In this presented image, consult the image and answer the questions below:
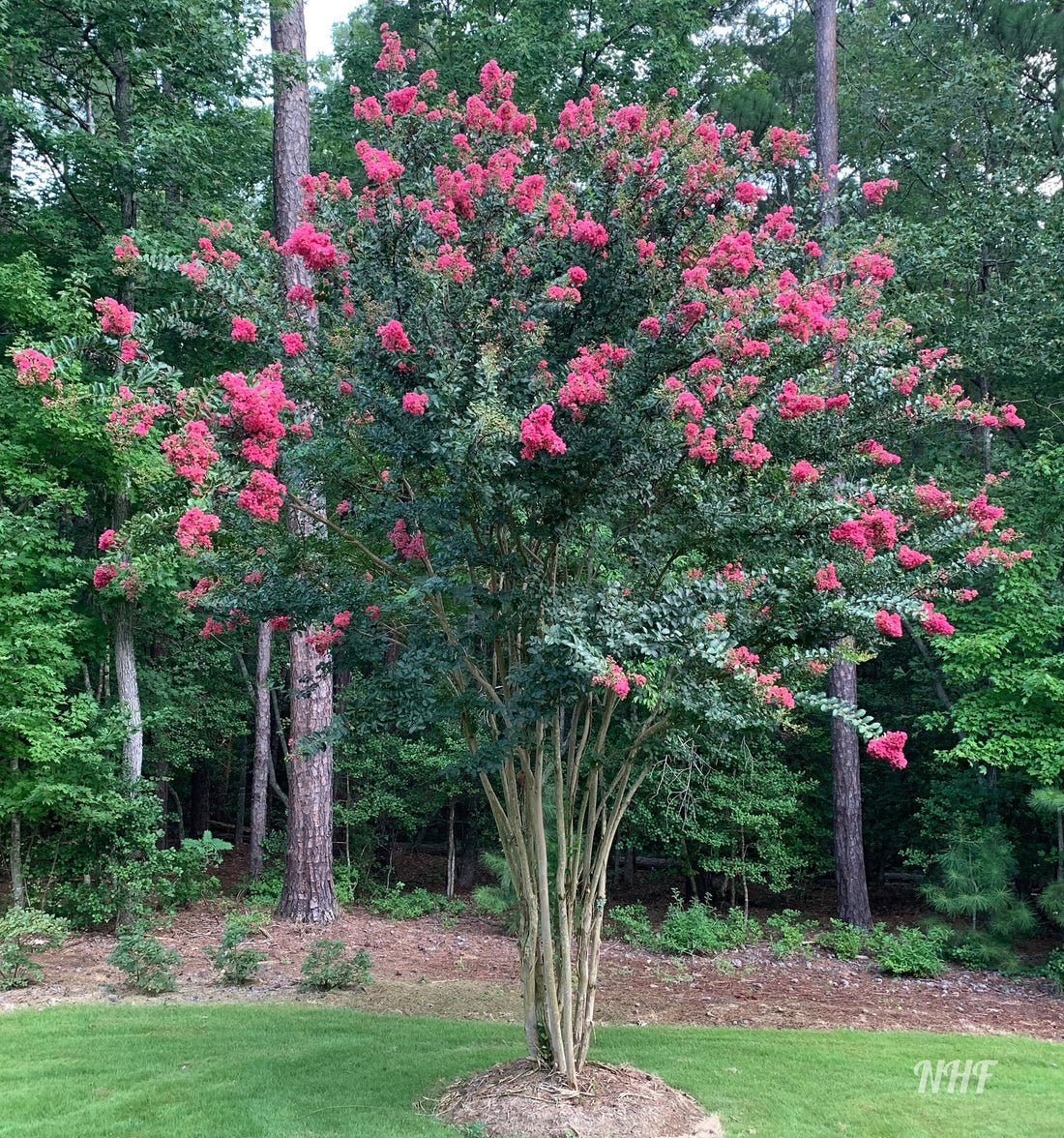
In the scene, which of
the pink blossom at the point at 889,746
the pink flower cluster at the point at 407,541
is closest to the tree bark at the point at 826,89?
the pink flower cluster at the point at 407,541

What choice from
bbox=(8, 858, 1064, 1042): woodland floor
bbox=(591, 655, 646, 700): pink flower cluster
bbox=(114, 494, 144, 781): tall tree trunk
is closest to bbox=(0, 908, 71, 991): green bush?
bbox=(8, 858, 1064, 1042): woodland floor

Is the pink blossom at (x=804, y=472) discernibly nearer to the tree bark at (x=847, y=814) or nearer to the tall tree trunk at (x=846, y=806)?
the tall tree trunk at (x=846, y=806)

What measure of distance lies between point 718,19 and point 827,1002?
1495 centimetres

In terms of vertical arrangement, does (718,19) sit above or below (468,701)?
above

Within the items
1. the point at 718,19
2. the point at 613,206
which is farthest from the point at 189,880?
the point at 718,19

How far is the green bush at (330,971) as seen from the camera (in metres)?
6.70

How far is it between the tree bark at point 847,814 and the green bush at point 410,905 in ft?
13.5

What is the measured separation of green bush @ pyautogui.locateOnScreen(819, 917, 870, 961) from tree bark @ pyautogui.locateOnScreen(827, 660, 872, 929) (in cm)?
23

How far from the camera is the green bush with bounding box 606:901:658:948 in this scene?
9031mm

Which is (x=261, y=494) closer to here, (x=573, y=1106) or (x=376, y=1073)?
(x=573, y=1106)

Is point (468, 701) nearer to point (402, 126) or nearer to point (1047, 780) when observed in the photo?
point (402, 126)

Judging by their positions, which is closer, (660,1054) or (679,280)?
(679,280)

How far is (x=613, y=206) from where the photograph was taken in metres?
4.18

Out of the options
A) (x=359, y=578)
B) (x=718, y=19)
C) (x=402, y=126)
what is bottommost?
(x=359, y=578)
